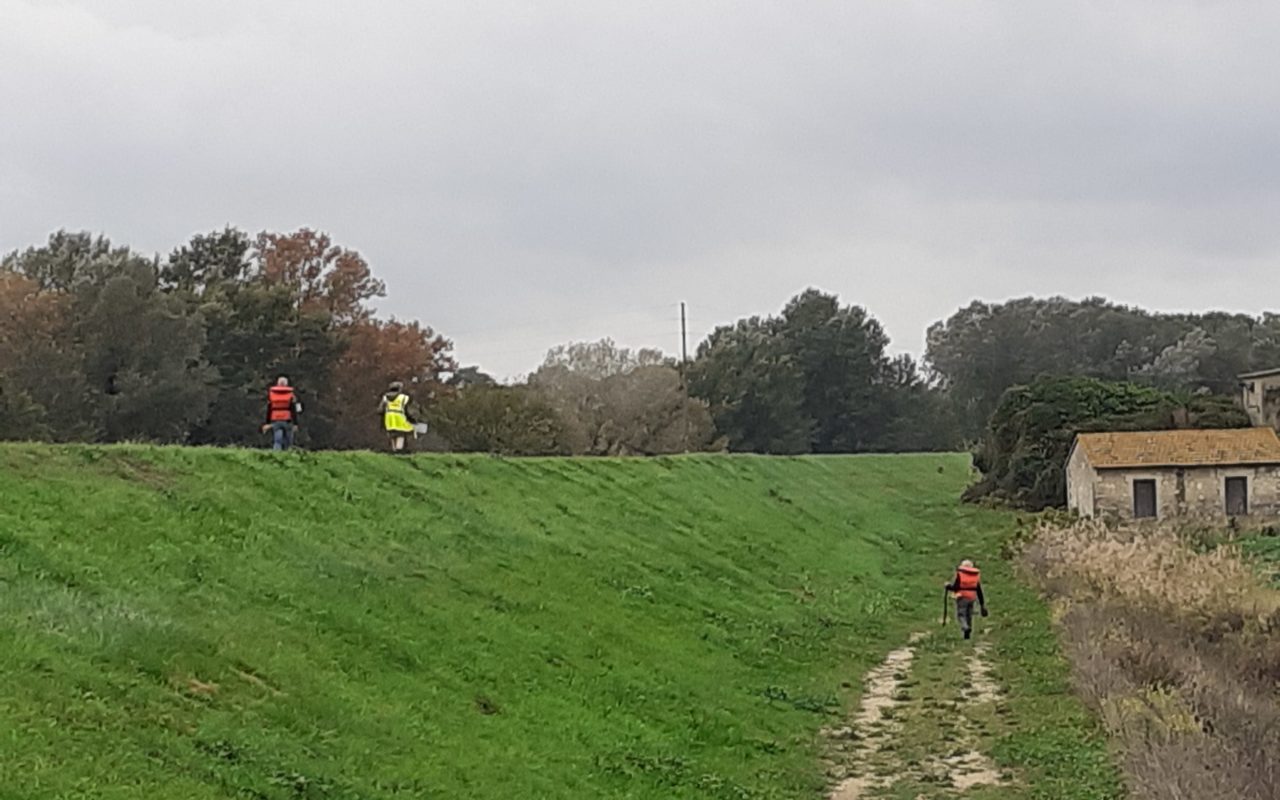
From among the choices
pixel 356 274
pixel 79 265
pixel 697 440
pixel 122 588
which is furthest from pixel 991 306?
pixel 122 588

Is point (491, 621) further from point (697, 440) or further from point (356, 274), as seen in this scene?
point (697, 440)

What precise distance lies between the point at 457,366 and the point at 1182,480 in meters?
32.6

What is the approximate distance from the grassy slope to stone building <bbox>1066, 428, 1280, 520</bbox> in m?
26.8

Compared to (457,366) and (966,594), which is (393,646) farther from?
(457,366)

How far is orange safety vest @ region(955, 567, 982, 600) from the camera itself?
24.4 meters

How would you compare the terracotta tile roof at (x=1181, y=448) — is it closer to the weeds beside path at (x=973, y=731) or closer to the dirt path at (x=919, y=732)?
the weeds beside path at (x=973, y=731)

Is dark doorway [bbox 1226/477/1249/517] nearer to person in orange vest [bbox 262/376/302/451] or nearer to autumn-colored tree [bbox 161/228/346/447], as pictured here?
autumn-colored tree [bbox 161/228/346/447]

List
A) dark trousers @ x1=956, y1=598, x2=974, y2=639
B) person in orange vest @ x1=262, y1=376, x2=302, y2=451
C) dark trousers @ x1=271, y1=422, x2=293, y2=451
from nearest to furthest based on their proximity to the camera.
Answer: dark trousers @ x1=271, y1=422, x2=293, y2=451, person in orange vest @ x1=262, y1=376, x2=302, y2=451, dark trousers @ x1=956, y1=598, x2=974, y2=639

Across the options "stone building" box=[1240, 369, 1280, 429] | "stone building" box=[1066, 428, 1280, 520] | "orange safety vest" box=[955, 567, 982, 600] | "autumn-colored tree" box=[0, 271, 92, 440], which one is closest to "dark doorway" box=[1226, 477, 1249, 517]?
"stone building" box=[1066, 428, 1280, 520]

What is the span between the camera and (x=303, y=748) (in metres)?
10.5

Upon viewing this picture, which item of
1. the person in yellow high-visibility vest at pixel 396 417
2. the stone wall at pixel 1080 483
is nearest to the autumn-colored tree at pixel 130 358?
the person in yellow high-visibility vest at pixel 396 417

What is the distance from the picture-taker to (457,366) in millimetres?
67938

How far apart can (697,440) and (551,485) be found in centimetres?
5058

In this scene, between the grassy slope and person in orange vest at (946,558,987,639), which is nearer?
the grassy slope
